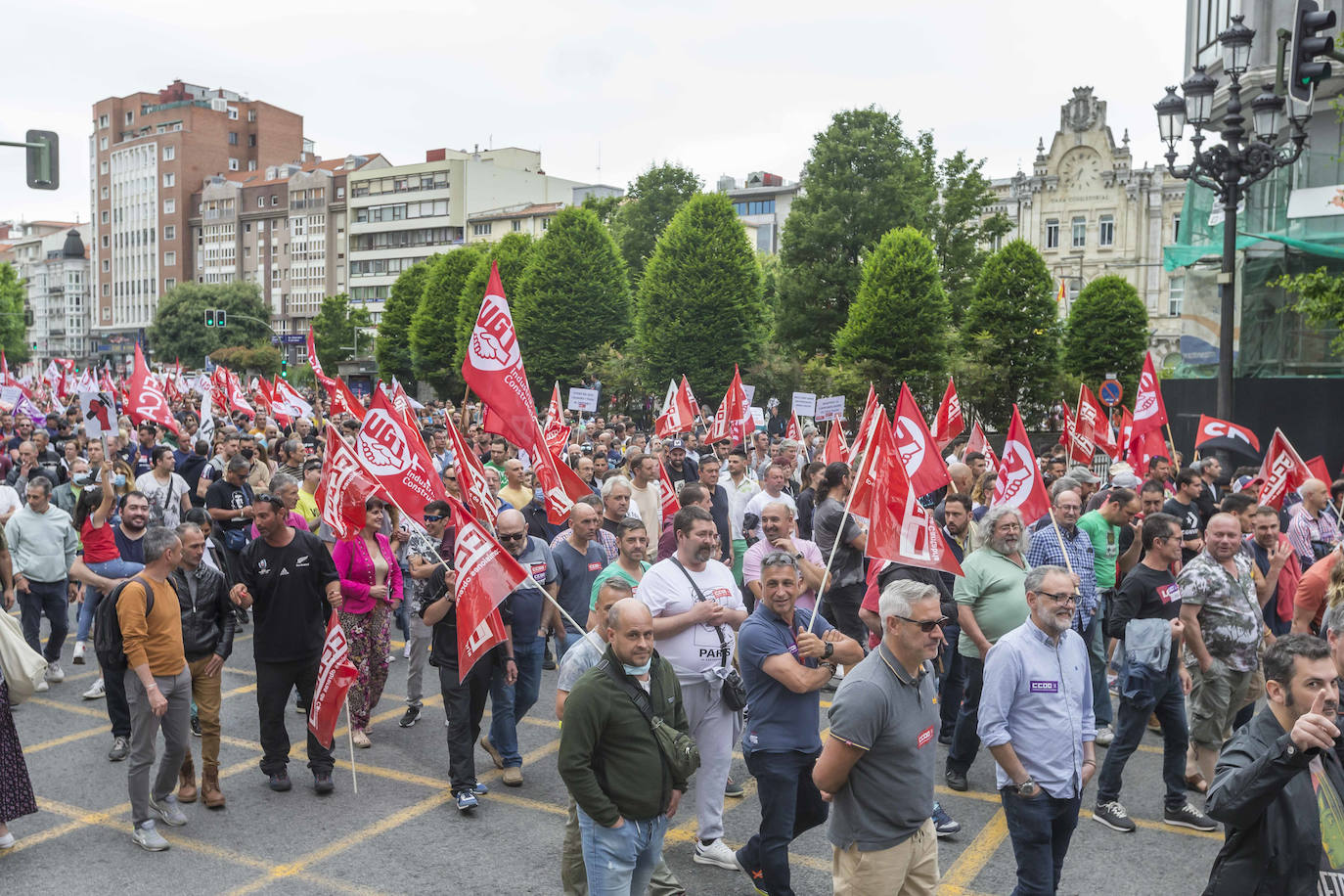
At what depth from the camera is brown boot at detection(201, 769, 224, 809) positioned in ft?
23.2

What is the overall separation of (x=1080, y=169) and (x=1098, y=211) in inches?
108

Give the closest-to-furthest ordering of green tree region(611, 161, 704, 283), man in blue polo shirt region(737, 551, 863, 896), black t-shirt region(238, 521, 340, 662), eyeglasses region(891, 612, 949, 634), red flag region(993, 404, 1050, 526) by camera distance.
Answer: eyeglasses region(891, 612, 949, 634), man in blue polo shirt region(737, 551, 863, 896), black t-shirt region(238, 521, 340, 662), red flag region(993, 404, 1050, 526), green tree region(611, 161, 704, 283)

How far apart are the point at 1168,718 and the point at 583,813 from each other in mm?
3927

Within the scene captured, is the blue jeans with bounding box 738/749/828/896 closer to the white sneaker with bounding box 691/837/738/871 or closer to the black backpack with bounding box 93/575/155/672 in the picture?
the white sneaker with bounding box 691/837/738/871

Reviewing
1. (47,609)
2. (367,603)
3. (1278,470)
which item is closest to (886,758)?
(367,603)

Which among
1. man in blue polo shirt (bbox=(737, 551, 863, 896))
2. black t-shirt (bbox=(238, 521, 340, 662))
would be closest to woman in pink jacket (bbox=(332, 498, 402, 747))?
black t-shirt (bbox=(238, 521, 340, 662))

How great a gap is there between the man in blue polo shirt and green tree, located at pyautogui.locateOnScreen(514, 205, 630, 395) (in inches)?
1799

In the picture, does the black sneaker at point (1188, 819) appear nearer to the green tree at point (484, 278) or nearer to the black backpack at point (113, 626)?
the black backpack at point (113, 626)

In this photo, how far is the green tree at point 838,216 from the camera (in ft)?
150

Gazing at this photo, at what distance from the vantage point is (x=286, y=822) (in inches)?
273

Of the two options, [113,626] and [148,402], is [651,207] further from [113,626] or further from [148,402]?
[113,626]

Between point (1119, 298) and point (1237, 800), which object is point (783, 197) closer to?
point (1119, 298)

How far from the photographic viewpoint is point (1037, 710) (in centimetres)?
495

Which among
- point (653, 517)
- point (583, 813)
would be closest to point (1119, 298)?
point (653, 517)
